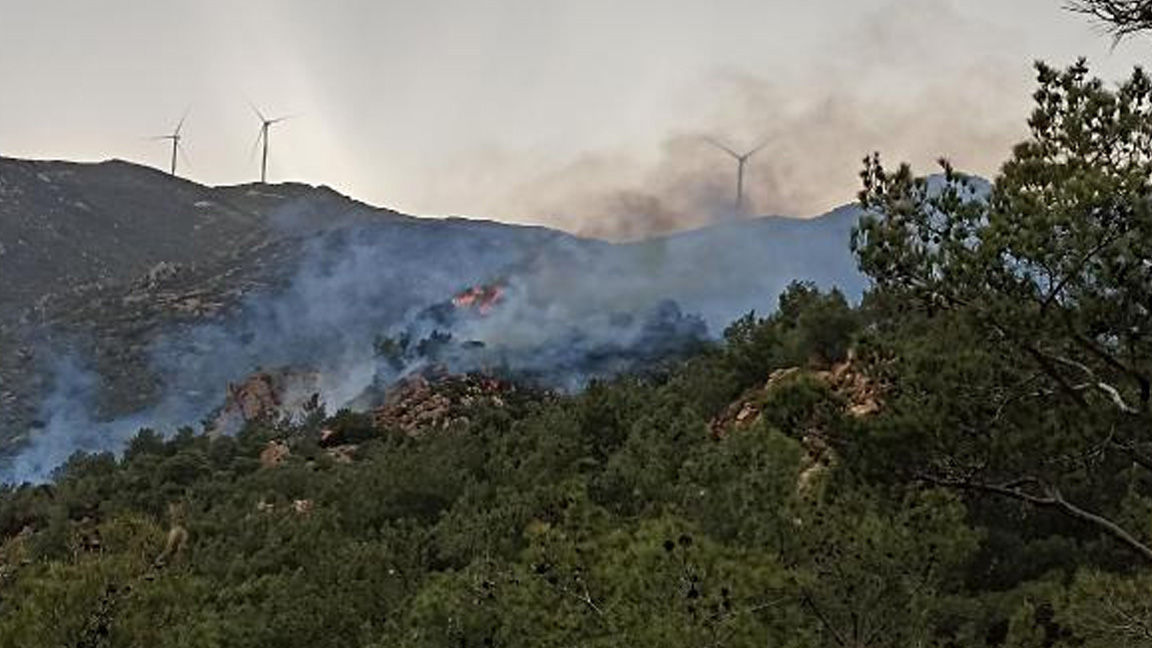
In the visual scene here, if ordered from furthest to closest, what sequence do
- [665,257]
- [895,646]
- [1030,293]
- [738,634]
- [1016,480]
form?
1. [665,257]
2. [895,646]
3. [738,634]
4. [1016,480]
5. [1030,293]

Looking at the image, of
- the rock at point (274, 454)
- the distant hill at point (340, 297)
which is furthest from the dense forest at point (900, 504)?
the distant hill at point (340, 297)

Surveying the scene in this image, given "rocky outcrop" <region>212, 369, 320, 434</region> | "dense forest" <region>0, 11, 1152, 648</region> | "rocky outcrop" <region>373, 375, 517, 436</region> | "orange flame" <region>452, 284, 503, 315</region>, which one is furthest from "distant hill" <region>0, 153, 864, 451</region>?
"dense forest" <region>0, 11, 1152, 648</region>

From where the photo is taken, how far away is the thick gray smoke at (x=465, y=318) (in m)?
114

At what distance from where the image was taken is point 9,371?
436ft

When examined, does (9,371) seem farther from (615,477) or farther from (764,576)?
(764,576)

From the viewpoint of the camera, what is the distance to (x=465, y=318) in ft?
415

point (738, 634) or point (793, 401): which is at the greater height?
point (793, 401)

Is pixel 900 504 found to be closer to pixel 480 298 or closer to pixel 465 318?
pixel 465 318

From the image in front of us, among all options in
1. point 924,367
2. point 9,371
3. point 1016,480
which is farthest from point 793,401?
point 9,371

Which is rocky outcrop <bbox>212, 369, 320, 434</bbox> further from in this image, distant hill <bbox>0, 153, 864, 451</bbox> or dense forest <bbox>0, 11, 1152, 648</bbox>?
dense forest <bbox>0, 11, 1152, 648</bbox>

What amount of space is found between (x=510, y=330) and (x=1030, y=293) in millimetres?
106238

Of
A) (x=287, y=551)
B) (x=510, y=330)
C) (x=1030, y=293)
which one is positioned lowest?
(x=287, y=551)

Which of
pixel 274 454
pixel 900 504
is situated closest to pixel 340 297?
pixel 274 454

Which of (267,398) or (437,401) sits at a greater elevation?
(267,398)
